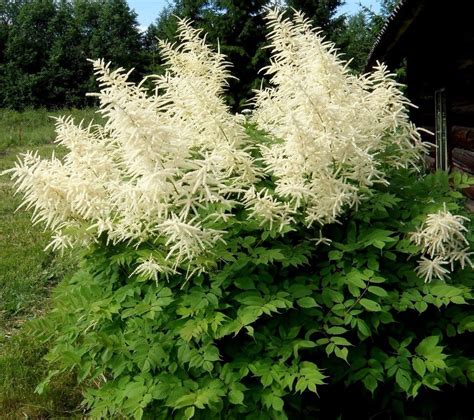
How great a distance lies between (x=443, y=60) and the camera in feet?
17.4

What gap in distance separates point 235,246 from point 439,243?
2.48ft

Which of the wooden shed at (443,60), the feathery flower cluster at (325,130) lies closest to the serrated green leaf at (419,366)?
the feathery flower cluster at (325,130)

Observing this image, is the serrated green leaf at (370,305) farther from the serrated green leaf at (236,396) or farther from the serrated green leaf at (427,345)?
the serrated green leaf at (236,396)

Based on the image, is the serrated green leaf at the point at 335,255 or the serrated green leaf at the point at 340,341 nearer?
the serrated green leaf at the point at 340,341

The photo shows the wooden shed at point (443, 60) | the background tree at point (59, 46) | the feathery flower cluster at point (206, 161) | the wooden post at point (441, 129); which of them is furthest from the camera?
the background tree at point (59, 46)

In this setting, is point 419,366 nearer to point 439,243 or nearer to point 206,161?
point 439,243

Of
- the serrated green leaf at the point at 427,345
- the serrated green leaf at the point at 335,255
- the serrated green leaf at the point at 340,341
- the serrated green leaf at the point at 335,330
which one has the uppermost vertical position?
the serrated green leaf at the point at 335,255

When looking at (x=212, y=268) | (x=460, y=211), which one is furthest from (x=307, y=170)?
(x=460, y=211)

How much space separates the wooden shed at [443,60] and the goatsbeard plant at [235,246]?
6.81 feet

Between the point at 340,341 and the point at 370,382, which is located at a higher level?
the point at 340,341

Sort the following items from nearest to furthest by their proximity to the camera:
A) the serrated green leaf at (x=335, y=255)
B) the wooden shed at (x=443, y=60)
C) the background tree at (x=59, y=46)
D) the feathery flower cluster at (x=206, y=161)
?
the feathery flower cluster at (x=206, y=161)
the serrated green leaf at (x=335, y=255)
the wooden shed at (x=443, y=60)
the background tree at (x=59, y=46)

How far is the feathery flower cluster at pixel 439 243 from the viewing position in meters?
1.99

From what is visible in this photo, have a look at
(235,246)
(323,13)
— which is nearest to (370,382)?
(235,246)

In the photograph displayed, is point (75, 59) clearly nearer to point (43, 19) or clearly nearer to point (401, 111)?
point (43, 19)
